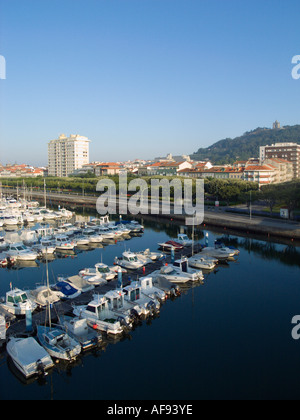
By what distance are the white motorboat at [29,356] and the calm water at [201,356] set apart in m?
0.30

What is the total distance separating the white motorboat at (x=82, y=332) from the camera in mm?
11898

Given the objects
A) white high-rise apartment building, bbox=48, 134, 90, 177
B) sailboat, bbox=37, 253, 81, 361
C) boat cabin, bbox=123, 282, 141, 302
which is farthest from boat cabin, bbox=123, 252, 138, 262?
white high-rise apartment building, bbox=48, 134, 90, 177

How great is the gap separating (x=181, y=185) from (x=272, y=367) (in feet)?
122

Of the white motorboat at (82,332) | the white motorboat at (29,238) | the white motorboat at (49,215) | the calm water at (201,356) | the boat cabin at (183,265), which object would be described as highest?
the white motorboat at (49,215)

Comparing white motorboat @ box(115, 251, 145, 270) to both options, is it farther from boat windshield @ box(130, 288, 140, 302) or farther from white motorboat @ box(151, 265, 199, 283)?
boat windshield @ box(130, 288, 140, 302)

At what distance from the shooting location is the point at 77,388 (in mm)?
10008

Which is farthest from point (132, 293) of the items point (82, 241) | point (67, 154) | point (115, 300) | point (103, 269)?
point (67, 154)

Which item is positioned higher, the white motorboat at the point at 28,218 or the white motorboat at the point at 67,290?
the white motorboat at the point at 28,218

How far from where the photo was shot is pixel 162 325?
1377cm

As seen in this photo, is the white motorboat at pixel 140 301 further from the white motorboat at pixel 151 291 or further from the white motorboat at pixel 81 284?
the white motorboat at pixel 81 284

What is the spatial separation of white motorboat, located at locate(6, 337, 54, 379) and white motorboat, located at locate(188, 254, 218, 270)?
11598 millimetres

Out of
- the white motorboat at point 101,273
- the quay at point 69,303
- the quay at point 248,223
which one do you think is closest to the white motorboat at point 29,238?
the white motorboat at point 101,273
